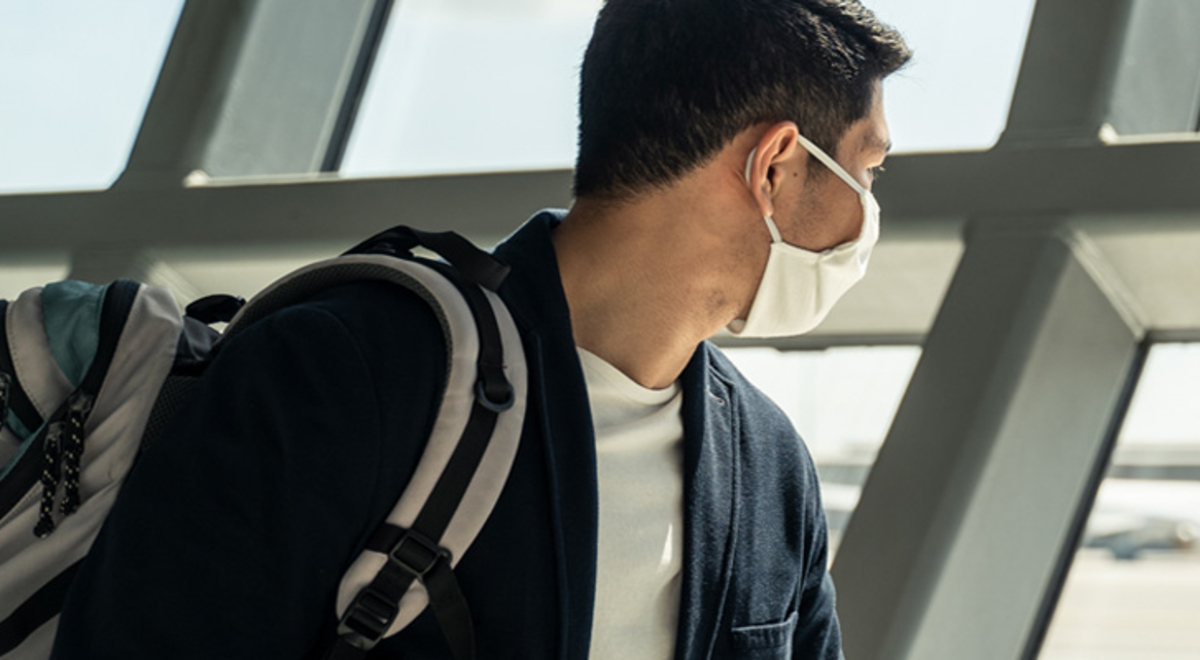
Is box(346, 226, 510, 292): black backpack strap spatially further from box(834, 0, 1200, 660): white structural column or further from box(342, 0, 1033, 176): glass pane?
box(342, 0, 1033, 176): glass pane

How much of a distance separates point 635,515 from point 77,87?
12.0 ft

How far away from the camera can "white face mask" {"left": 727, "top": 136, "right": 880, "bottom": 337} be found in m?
1.73

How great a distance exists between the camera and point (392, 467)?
1332 mm

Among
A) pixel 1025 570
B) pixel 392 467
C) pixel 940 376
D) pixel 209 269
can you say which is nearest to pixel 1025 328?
pixel 940 376

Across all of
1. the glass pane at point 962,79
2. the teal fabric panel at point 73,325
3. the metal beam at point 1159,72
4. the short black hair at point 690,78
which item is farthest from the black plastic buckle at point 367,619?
the glass pane at point 962,79

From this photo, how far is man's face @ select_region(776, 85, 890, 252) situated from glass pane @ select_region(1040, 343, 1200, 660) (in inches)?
70.7

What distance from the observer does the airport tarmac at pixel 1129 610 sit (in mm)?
3104

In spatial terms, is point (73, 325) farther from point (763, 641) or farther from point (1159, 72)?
point (1159, 72)

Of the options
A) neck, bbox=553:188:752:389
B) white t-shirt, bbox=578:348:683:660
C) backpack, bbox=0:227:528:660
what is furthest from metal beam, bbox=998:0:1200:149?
backpack, bbox=0:227:528:660

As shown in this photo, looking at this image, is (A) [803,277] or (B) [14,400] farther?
(A) [803,277]

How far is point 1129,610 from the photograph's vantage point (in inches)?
124

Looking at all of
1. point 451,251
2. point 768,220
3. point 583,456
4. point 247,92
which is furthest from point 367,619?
point 247,92

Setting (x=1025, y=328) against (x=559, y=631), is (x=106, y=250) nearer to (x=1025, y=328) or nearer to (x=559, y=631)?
(x=1025, y=328)

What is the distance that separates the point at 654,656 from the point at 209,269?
2.59 m
